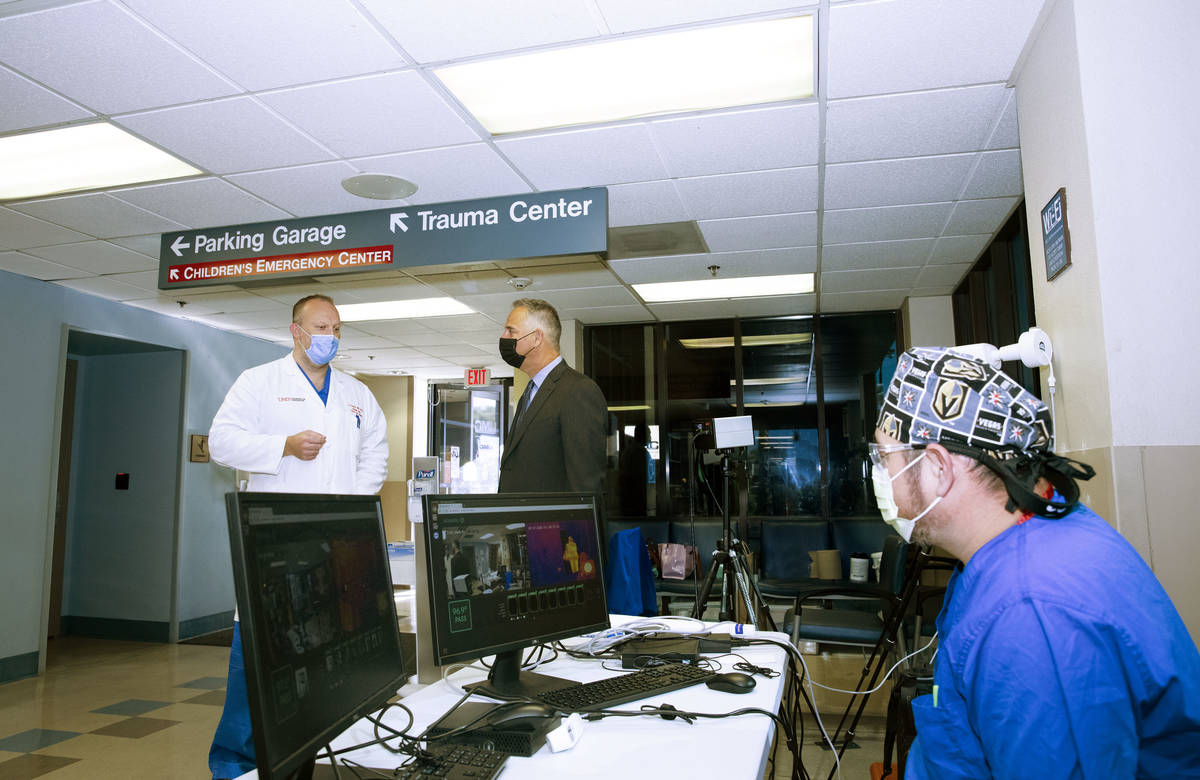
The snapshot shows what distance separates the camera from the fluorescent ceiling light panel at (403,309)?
20.2 ft

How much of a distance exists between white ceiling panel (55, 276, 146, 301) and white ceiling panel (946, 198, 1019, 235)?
5.59 meters

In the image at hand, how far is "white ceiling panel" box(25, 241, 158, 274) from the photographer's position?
15.3 feet

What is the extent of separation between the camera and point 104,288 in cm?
557

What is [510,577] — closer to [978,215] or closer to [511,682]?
[511,682]

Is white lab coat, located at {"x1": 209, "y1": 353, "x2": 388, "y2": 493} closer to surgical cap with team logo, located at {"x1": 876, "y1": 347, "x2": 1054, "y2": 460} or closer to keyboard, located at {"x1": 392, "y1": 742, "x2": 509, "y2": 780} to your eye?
keyboard, located at {"x1": 392, "y1": 742, "x2": 509, "y2": 780}

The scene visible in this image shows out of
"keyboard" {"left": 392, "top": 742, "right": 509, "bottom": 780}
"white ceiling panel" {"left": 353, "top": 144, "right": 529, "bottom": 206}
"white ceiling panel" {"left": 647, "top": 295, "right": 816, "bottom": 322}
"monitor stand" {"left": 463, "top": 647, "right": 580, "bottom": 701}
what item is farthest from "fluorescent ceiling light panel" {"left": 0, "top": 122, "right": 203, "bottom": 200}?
"white ceiling panel" {"left": 647, "top": 295, "right": 816, "bottom": 322}

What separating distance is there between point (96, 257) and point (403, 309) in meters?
2.19

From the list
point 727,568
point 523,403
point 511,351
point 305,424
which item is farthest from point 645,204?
point 305,424

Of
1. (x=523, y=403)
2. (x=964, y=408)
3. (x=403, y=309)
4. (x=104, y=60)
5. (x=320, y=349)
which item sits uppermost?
(x=104, y=60)

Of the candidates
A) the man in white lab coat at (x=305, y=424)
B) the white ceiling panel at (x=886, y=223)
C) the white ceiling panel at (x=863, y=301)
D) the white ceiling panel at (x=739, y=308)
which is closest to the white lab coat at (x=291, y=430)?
the man in white lab coat at (x=305, y=424)

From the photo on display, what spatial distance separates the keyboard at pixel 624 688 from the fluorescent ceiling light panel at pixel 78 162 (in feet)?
10.2

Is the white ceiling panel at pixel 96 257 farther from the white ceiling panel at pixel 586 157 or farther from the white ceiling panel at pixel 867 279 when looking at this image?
the white ceiling panel at pixel 867 279

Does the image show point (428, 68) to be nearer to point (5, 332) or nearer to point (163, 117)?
point (163, 117)

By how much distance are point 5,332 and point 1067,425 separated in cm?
611
